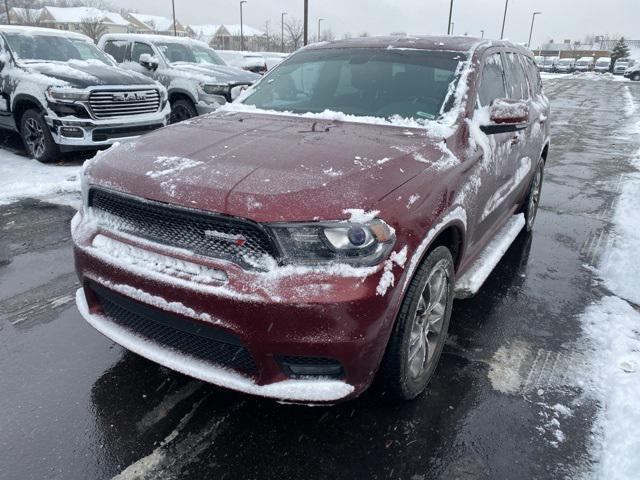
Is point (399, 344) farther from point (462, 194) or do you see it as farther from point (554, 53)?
point (554, 53)

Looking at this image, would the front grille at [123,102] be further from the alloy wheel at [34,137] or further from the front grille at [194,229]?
the front grille at [194,229]

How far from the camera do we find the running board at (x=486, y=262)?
3.21 m

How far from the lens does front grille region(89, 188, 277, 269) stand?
207 cm

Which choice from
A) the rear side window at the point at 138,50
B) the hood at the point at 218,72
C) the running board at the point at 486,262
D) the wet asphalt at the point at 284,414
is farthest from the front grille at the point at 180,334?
the rear side window at the point at 138,50

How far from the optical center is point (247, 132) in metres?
2.95

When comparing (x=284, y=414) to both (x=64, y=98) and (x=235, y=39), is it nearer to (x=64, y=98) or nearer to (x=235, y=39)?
(x=64, y=98)

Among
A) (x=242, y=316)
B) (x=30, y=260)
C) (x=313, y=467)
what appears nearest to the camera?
(x=242, y=316)

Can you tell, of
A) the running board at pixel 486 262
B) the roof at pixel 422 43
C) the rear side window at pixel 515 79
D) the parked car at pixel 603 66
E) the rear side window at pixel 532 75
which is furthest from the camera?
the parked car at pixel 603 66

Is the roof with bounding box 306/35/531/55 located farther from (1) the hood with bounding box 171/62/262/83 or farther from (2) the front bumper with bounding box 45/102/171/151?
(1) the hood with bounding box 171/62/262/83

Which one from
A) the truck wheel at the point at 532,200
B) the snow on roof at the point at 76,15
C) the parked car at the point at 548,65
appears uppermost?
the snow on roof at the point at 76,15

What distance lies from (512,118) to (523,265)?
6.61 feet

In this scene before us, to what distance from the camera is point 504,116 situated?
2963 millimetres

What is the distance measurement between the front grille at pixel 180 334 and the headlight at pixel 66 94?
5.38 metres

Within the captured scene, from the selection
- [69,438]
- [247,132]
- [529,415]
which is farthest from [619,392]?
[69,438]
